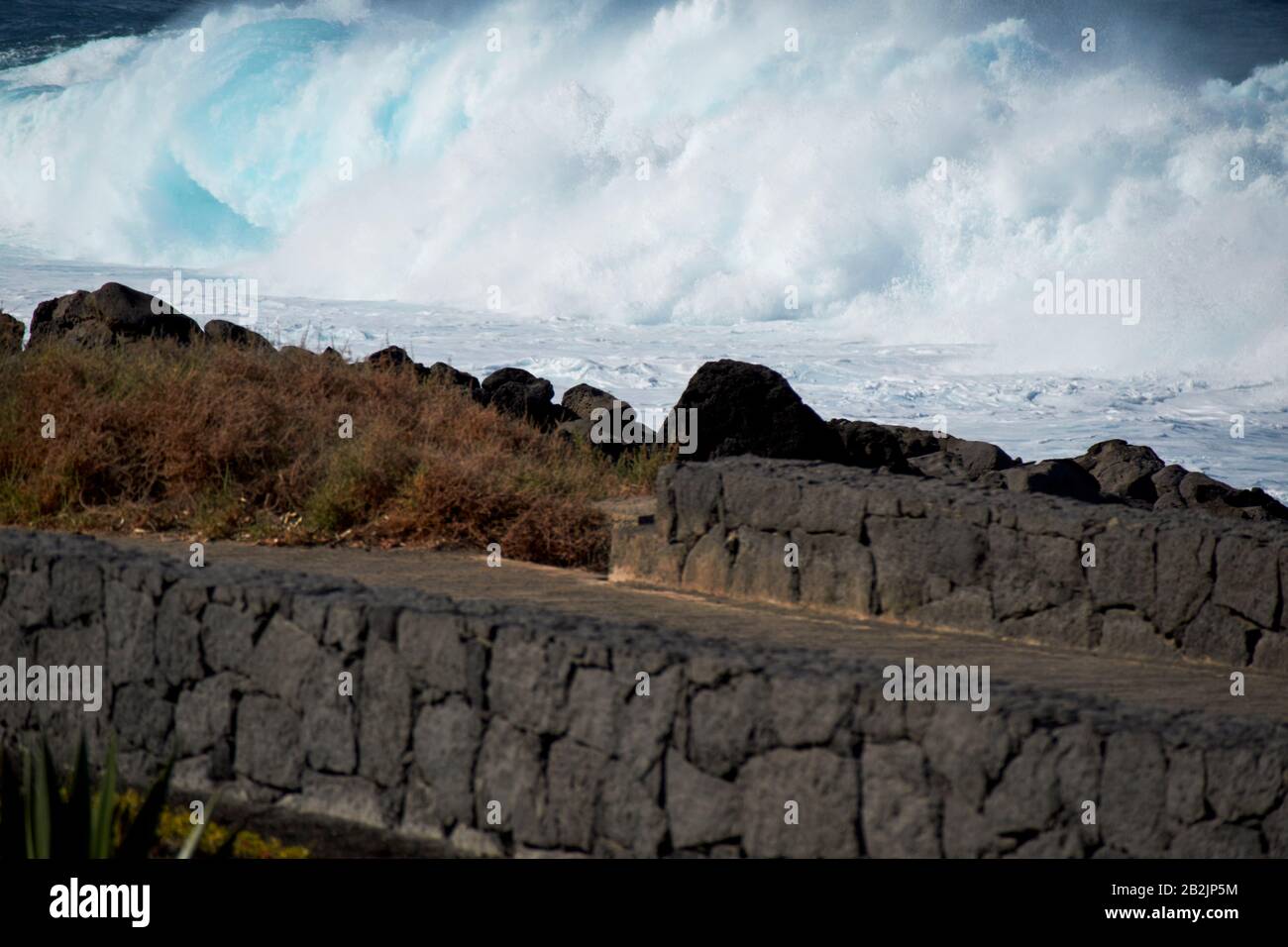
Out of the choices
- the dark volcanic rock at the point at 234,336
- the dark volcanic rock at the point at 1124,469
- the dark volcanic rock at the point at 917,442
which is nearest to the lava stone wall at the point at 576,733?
the dark volcanic rock at the point at 234,336

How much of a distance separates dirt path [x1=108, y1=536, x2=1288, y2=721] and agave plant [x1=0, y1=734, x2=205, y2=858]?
7.88ft

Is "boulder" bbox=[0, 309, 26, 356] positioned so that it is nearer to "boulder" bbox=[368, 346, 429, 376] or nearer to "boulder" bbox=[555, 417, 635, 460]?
"boulder" bbox=[368, 346, 429, 376]

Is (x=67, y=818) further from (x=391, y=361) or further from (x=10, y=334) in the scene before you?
(x=10, y=334)

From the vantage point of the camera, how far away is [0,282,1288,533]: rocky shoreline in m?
13.2

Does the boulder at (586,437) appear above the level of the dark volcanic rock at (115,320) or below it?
below

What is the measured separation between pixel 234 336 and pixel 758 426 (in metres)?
6.07

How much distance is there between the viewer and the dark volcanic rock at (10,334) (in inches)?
542

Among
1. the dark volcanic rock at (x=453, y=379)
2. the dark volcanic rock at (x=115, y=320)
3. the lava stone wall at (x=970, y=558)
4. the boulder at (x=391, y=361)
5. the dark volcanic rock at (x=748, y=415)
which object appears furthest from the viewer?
the dark volcanic rock at (x=115, y=320)

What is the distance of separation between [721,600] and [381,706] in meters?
3.68

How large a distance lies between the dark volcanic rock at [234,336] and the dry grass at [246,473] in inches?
83.4

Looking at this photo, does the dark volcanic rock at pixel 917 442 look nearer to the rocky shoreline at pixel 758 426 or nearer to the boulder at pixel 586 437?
the rocky shoreline at pixel 758 426
